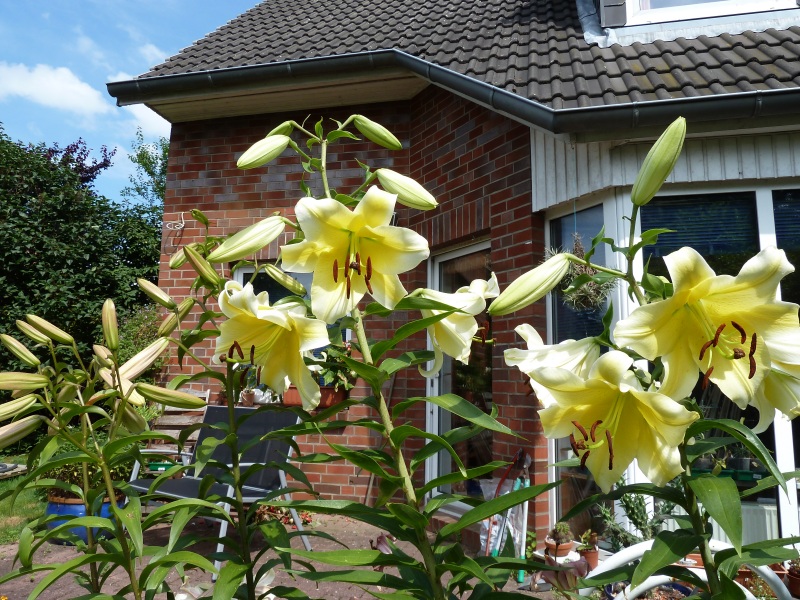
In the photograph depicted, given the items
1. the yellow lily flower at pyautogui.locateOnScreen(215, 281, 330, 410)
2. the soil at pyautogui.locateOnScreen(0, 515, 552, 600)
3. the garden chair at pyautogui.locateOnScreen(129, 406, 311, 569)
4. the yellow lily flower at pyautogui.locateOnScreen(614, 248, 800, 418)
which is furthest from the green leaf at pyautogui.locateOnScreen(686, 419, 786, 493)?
the garden chair at pyautogui.locateOnScreen(129, 406, 311, 569)

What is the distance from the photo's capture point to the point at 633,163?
353 cm

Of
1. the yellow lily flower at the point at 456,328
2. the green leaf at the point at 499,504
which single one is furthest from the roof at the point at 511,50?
the green leaf at the point at 499,504

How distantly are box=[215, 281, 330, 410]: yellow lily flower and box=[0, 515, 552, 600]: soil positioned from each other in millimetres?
2066

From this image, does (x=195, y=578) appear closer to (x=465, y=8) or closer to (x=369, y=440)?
(x=369, y=440)

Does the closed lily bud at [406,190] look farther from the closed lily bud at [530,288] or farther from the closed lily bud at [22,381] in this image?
the closed lily bud at [22,381]

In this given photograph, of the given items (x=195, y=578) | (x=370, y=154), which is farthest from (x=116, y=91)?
(x=195, y=578)

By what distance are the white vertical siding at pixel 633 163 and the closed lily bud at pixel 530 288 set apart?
287 centimetres

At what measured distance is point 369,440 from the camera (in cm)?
499

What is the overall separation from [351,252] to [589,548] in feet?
9.37

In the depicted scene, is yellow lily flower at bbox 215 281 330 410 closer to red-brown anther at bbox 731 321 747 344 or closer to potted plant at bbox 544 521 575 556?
red-brown anther at bbox 731 321 747 344

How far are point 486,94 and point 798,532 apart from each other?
2.90 meters

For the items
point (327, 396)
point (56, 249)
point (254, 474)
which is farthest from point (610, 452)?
point (56, 249)

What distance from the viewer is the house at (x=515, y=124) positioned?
3.37 m

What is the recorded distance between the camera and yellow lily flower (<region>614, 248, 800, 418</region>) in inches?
27.3
